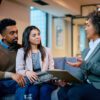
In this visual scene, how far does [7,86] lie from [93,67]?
1.01 m

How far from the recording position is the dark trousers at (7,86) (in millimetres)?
2896

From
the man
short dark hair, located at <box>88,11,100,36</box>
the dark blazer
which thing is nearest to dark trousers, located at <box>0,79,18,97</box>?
the man

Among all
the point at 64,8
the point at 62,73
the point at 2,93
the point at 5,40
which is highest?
the point at 64,8

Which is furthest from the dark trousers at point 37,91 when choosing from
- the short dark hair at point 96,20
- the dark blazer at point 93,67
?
the short dark hair at point 96,20

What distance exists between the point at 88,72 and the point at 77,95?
253 mm

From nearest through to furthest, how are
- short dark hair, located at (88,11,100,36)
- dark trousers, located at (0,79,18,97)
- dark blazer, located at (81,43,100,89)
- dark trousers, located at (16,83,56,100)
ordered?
dark blazer, located at (81,43,100,89) < short dark hair, located at (88,11,100,36) < dark trousers, located at (16,83,56,100) < dark trousers, located at (0,79,18,97)

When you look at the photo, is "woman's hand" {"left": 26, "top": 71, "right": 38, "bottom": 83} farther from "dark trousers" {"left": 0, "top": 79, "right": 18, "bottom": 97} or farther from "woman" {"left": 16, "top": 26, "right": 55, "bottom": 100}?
"dark trousers" {"left": 0, "top": 79, "right": 18, "bottom": 97}

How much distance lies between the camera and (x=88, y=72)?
2533 mm

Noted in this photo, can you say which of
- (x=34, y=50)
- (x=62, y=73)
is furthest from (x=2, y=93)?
(x=62, y=73)

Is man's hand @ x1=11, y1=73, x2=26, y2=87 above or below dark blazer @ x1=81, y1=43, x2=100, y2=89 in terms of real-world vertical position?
below

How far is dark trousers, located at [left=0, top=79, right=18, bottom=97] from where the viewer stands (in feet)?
9.50

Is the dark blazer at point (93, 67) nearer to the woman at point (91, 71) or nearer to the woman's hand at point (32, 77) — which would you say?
the woman at point (91, 71)

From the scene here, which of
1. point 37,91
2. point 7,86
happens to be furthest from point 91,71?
point 7,86

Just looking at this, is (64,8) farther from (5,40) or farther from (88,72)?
(88,72)
